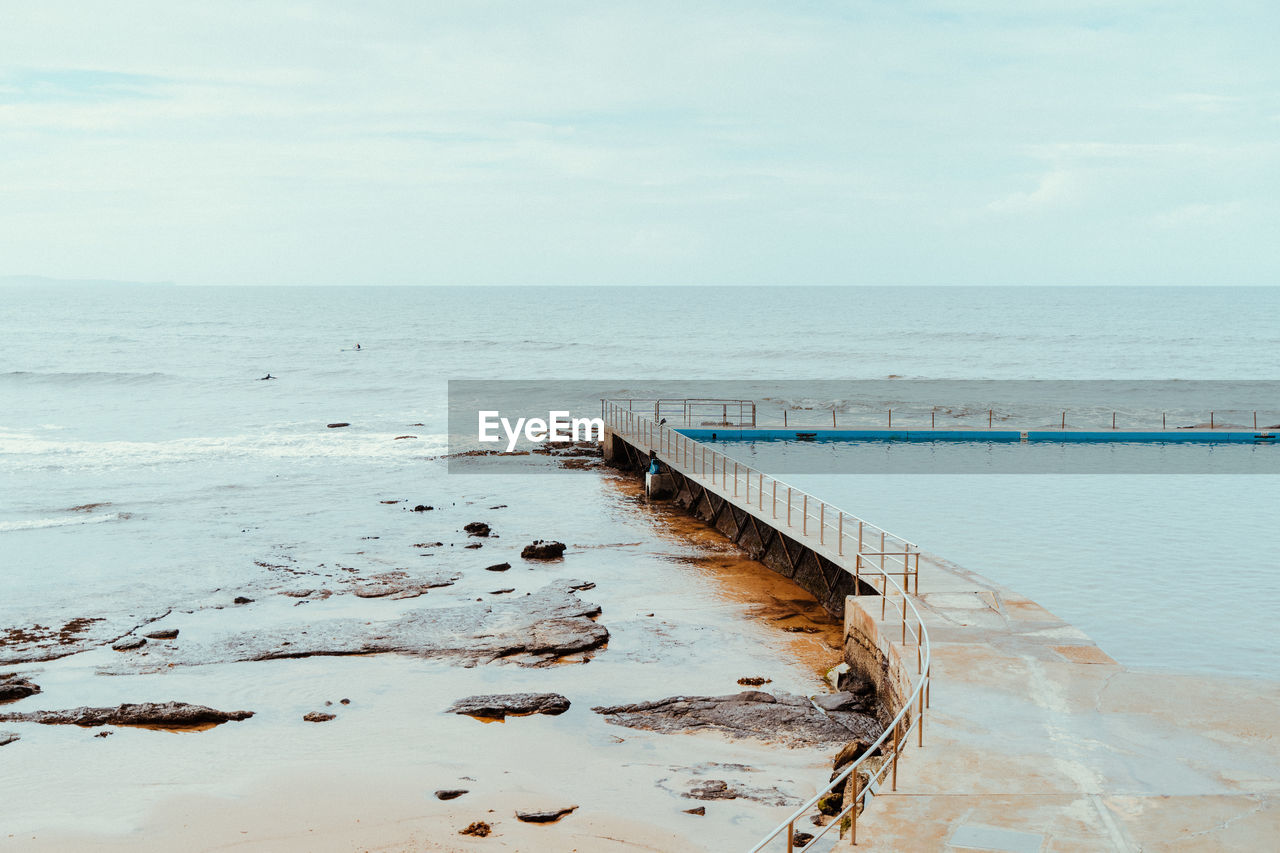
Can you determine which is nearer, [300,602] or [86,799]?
[86,799]

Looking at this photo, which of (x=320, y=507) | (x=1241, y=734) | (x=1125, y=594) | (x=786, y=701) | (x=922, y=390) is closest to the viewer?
(x=1241, y=734)

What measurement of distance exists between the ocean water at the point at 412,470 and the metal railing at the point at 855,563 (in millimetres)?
2409

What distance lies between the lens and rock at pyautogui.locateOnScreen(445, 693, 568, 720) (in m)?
14.0

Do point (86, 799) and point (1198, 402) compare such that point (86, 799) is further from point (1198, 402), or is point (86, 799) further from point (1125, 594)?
point (1198, 402)

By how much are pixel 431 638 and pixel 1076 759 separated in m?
10.0

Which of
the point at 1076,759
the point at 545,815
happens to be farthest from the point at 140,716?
the point at 1076,759

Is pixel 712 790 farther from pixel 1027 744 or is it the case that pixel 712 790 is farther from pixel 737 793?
pixel 1027 744

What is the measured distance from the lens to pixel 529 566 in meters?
21.7

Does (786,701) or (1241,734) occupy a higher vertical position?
(1241,734)

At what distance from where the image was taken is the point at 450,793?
11.8 metres

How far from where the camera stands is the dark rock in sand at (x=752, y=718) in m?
13.2

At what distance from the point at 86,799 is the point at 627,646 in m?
7.45

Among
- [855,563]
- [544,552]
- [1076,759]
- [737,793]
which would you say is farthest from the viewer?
[544,552]

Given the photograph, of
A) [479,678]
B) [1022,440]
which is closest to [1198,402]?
A: [1022,440]
